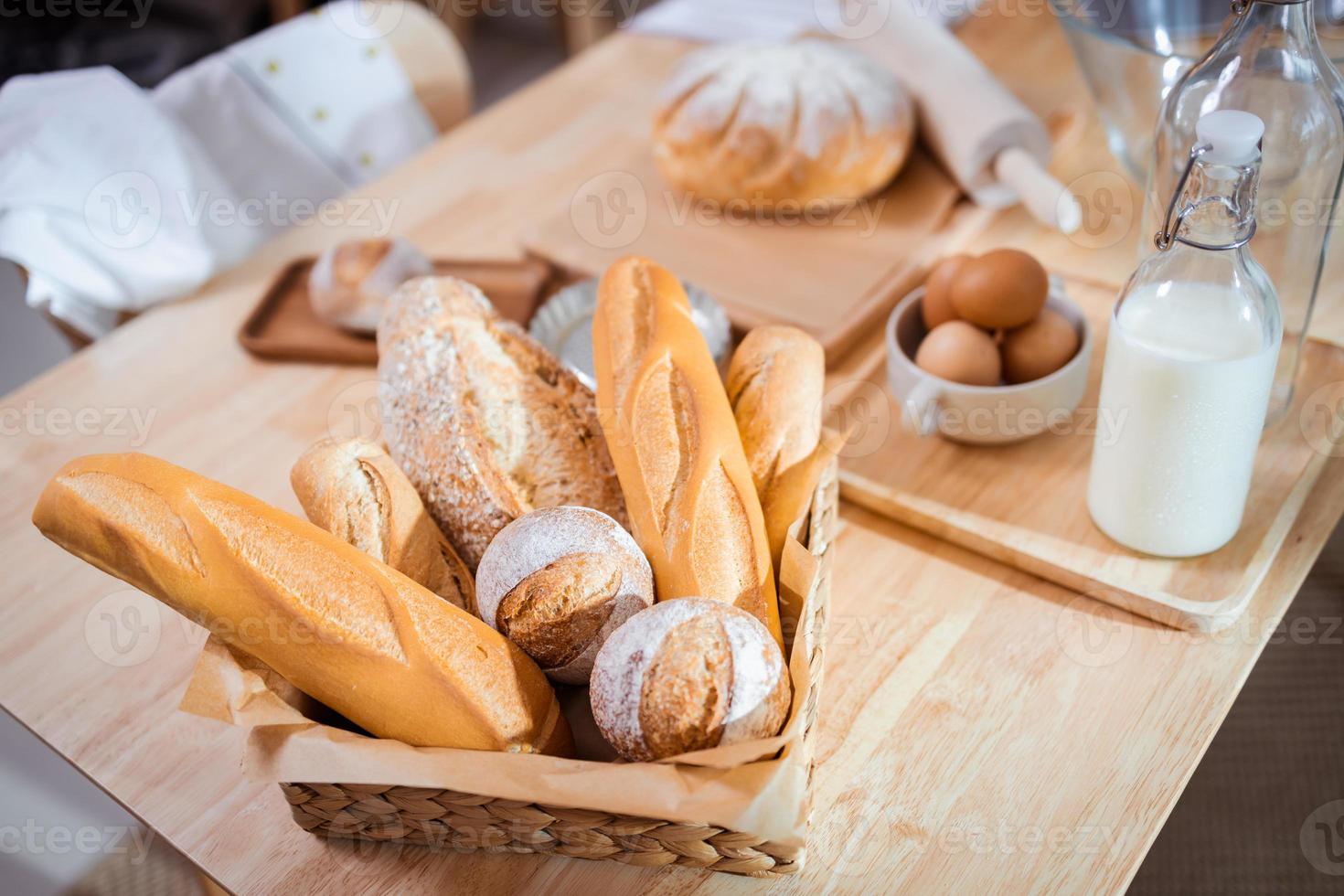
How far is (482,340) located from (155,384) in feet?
1.57

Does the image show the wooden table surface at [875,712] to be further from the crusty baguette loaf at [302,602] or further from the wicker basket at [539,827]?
the crusty baguette loaf at [302,602]

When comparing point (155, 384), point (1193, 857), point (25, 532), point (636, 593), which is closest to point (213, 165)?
point (155, 384)

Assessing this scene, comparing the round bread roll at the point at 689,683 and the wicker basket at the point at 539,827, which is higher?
the round bread roll at the point at 689,683

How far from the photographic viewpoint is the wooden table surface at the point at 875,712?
0.66 m

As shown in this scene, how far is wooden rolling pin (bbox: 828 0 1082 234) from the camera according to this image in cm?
113

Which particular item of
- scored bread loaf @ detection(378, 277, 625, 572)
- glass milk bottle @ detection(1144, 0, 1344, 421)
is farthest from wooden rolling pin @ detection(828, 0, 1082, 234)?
scored bread loaf @ detection(378, 277, 625, 572)

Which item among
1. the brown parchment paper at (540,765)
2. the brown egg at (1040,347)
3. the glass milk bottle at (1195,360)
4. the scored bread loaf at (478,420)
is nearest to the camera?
the brown parchment paper at (540,765)

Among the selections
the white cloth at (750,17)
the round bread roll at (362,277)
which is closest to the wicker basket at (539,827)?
the round bread roll at (362,277)

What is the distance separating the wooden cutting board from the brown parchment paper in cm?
48

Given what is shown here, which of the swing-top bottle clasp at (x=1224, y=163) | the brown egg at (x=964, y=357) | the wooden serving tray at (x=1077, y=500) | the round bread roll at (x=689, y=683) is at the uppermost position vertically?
the swing-top bottle clasp at (x=1224, y=163)

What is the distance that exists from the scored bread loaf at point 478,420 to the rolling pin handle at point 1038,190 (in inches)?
22.4

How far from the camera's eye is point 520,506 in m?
0.77

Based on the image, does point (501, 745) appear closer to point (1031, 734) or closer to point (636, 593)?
point (636, 593)

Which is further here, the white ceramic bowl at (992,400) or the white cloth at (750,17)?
the white cloth at (750,17)
